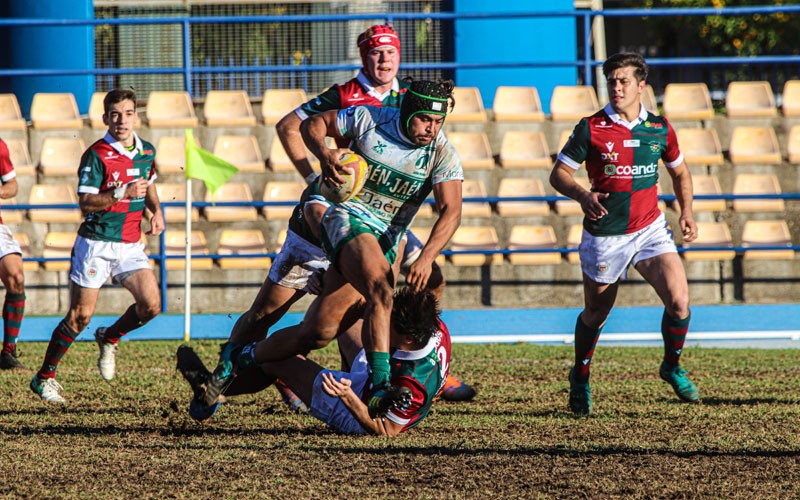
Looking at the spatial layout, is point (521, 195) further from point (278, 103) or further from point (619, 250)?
point (619, 250)

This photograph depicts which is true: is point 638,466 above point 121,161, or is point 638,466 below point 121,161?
below

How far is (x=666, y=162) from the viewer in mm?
7684

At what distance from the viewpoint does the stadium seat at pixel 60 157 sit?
1464cm

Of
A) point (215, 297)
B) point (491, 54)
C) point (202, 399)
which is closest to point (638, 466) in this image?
point (202, 399)

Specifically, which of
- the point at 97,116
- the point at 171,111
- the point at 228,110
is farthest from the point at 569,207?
the point at 97,116

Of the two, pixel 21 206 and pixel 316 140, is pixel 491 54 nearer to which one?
pixel 21 206

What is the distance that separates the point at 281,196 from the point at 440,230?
8.56 meters

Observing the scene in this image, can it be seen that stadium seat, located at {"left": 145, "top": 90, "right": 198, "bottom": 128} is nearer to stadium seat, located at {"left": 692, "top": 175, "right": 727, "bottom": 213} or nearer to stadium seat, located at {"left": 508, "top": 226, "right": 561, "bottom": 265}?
stadium seat, located at {"left": 508, "top": 226, "right": 561, "bottom": 265}

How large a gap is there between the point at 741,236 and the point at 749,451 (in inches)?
379

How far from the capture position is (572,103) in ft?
51.1

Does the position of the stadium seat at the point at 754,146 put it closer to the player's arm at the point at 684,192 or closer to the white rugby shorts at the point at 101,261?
the player's arm at the point at 684,192

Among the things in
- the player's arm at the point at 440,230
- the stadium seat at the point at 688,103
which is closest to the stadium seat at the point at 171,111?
the stadium seat at the point at 688,103

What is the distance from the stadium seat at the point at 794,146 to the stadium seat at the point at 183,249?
316 inches

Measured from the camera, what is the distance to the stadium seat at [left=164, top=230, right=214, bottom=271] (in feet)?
44.5
